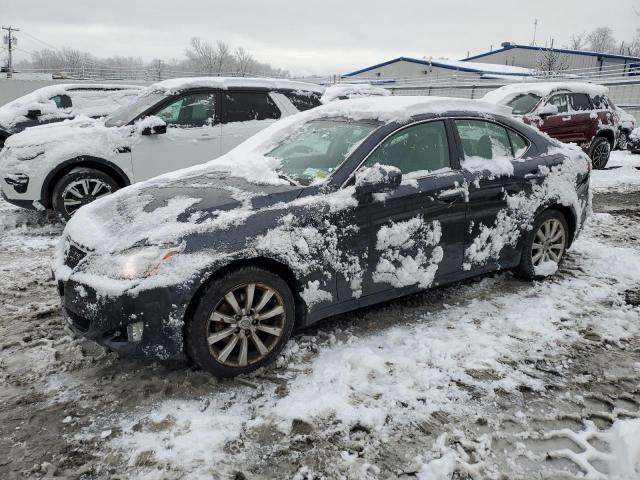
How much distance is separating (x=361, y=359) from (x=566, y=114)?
31.2ft

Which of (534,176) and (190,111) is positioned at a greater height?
(190,111)

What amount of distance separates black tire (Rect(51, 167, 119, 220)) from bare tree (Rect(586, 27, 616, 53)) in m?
115

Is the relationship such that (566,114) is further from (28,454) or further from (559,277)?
(28,454)

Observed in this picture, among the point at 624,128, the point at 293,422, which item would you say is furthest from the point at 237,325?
the point at 624,128

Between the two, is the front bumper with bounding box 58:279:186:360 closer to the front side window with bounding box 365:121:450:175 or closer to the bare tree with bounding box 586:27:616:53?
the front side window with bounding box 365:121:450:175

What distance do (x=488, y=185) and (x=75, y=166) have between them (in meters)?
5.07

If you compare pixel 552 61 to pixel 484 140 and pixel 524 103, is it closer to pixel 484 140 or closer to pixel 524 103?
pixel 524 103

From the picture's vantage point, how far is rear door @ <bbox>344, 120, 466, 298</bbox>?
12.1 feet

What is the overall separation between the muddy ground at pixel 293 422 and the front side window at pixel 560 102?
25.9 ft

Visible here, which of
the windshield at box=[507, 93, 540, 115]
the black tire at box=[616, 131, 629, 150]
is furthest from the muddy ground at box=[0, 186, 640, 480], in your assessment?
the black tire at box=[616, 131, 629, 150]

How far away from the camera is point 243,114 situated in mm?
7090

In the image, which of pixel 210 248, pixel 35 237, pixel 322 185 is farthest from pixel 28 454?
pixel 35 237

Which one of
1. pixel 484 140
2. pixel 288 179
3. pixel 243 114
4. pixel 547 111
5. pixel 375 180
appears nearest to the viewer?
pixel 375 180

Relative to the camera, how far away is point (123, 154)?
21.4 ft
